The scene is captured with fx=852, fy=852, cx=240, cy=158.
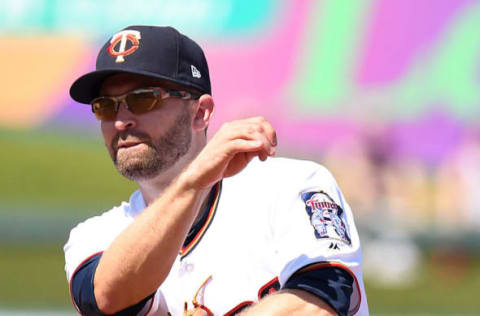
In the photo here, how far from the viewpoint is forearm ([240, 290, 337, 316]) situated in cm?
288

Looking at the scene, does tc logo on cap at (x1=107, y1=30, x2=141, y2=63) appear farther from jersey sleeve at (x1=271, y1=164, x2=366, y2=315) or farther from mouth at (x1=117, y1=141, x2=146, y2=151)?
jersey sleeve at (x1=271, y1=164, x2=366, y2=315)

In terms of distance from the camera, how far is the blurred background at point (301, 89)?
1644 centimetres

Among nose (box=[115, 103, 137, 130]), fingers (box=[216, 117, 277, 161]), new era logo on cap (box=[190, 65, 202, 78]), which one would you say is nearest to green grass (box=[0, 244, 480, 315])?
new era logo on cap (box=[190, 65, 202, 78])

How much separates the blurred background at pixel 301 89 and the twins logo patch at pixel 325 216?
476 inches

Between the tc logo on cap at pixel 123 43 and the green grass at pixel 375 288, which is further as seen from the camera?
the green grass at pixel 375 288

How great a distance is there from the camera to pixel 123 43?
3461 mm

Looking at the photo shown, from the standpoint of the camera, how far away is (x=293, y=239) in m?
3.11

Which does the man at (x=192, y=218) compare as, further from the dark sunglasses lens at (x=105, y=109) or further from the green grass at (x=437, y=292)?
the green grass at (x=437, y=292)

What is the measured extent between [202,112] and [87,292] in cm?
97

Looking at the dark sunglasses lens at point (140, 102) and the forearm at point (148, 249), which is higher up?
the dark sunglasses lens at point (140, 102)

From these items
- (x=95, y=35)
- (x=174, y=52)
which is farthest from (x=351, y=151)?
(x=174, y=52)

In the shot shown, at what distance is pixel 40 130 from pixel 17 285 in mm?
7799

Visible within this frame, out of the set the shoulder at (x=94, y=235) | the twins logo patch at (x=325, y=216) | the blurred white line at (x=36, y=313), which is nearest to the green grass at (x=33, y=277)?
the blurred white line at (x=36, y=313)

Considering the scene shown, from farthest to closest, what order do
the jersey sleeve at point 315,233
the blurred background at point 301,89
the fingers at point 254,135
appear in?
the blurred background at point 301,89 → the jersey sleeve at point 315,233 → the fingers at point 254,135
